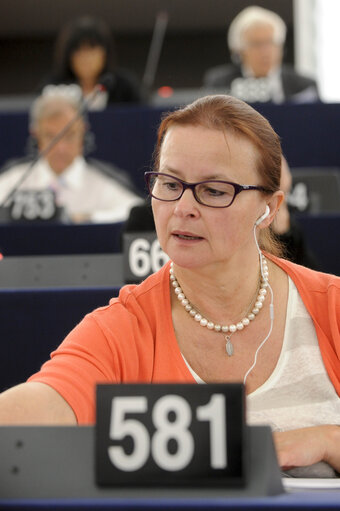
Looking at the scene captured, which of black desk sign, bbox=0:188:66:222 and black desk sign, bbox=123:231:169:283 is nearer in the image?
black desk sign, bbox=123:231:169:283

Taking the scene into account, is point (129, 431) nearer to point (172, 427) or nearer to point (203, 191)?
point (172, 427)

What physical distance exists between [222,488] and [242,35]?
3.88m

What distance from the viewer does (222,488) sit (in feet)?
3.11

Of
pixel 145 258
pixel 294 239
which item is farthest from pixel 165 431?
pixel 294 239

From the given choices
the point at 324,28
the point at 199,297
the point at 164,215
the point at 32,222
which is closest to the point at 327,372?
the point at 199,297

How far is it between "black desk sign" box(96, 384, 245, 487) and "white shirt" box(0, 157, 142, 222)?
3.06m

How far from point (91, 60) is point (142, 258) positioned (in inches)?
113

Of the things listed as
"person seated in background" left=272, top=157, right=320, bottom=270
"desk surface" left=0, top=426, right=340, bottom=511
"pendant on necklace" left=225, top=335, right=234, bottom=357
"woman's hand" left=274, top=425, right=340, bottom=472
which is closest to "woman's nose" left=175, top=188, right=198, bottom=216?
"pendant on necklace" left=225, top=335, right=234, bottom=357

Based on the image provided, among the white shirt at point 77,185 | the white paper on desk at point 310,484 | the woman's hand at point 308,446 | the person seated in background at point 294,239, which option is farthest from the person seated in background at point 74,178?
the white paper on desk at point 310,484

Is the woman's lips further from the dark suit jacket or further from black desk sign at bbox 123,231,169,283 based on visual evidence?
the dark suit jacket

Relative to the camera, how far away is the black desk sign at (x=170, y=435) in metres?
0.95

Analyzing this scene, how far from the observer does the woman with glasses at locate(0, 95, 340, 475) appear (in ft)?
4.51

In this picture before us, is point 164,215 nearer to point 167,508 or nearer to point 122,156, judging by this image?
point 167,508

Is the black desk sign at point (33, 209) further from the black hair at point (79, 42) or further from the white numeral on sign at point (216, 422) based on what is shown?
the white numeral on sign at point (216, 422)
